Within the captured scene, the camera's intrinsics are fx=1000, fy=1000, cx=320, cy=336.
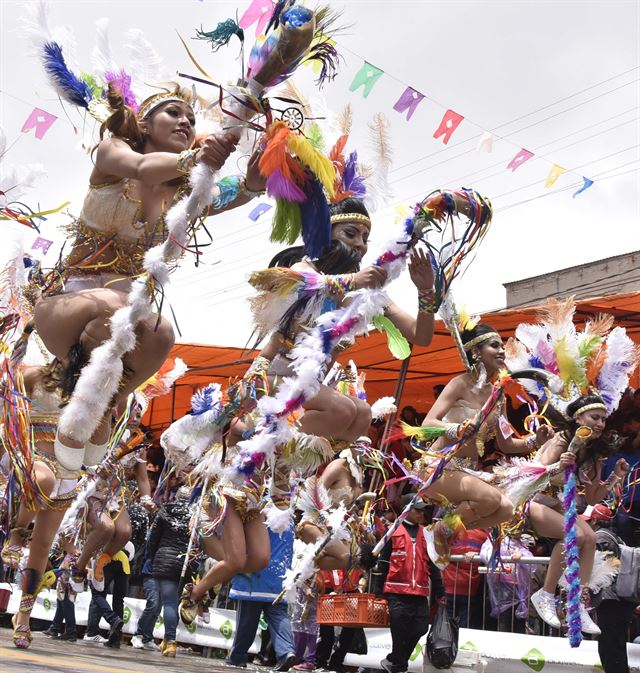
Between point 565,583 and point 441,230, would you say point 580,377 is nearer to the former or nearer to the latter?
point 565,583

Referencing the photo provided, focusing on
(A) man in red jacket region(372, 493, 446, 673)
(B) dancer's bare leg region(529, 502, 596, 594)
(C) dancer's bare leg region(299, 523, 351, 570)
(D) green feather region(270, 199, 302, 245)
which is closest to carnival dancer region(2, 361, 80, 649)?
(D) green feather region(270, 199, 302, 245)

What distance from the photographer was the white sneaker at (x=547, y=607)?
251 inches

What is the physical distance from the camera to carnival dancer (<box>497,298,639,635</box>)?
639 centimetres

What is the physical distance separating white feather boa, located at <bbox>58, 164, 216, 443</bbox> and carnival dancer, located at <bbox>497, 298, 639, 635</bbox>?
311 centimetres

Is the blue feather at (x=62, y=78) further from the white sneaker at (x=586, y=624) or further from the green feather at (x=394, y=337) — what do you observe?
the white sneaker at (x=586, y=624)

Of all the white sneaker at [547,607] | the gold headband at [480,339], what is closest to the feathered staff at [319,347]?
the gold headband at [480,339]


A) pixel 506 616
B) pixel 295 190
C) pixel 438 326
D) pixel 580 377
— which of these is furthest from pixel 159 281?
pixel 438 326

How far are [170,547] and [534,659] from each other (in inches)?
130

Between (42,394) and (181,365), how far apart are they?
8.15 ft

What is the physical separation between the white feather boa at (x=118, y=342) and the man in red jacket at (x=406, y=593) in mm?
3073

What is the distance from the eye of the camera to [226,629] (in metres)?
9.25

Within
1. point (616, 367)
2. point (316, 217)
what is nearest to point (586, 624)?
point (616, 367)

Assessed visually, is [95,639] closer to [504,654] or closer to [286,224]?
[504,654]

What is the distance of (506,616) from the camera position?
7656mm
